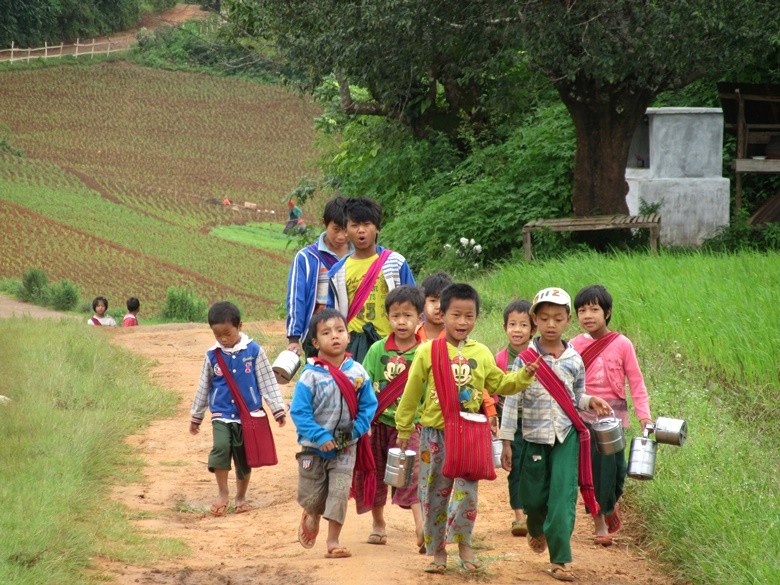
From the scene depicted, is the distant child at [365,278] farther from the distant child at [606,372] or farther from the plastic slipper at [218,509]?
the plastic slipper at [218,509]

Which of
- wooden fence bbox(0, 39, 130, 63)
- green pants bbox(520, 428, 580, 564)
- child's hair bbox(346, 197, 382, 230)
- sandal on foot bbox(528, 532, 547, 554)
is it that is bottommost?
sandal on foot bbox(528, 532, 547, 554)

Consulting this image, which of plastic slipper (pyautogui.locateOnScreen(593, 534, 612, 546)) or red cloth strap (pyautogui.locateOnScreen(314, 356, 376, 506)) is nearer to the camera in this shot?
red cloth strap (pyautogui.locateOnScreen(314, 356, 376, 506))

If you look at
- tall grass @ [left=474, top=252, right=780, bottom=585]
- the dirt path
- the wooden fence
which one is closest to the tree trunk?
tall grass @ [left=474, top=252, right=780, bottom=585]

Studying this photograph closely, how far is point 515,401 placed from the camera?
6.34 meters

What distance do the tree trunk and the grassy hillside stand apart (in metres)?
9.76

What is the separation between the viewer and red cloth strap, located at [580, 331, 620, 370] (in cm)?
692

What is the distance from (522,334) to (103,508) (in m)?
3.01

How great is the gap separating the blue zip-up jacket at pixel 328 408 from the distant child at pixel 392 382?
0.81 feet

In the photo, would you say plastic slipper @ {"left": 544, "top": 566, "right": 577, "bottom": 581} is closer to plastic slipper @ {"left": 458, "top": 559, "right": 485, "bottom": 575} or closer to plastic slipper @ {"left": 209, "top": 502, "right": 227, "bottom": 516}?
plastic slipper @ {"left": 458, "top": 559, "right": 485, "bottom": 575}

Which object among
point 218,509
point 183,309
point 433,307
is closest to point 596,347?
point 433,307

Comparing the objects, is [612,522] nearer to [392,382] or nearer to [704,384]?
[392,382]

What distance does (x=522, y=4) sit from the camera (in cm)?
1659

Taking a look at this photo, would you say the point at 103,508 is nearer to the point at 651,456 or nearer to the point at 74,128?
the point at 651,456

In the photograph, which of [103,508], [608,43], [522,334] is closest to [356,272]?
→ [522,334]
